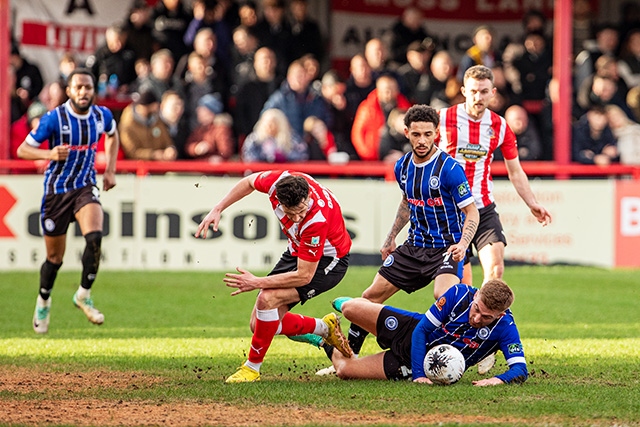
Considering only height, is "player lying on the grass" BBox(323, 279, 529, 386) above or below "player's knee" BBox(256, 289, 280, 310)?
A: below

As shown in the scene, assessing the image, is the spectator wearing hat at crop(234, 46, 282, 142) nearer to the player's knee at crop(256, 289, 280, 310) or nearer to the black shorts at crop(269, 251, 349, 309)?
the black shorts at crop(269, 251, 349, 309)

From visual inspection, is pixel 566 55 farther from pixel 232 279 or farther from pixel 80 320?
pixel 232 279

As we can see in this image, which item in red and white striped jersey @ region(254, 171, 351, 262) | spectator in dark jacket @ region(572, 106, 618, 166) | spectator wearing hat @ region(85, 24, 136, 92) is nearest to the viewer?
red and white striped jersey @ region(254, 171, 351, 262)

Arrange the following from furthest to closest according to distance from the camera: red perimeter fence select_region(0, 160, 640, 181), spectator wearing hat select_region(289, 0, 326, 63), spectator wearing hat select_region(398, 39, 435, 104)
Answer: spectator wearing hat select_region(289, 0, 326, 63)
spectator wearing hat select_region(398, 39, 435, 104)
red perimeter fence select_region(0, 160, 640, 181)

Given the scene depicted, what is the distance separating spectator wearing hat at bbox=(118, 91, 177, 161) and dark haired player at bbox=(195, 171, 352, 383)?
24.2 feet

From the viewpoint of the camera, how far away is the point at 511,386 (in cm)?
734

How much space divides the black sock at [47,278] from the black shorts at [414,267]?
3708 millimetres

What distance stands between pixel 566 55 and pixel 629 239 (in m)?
3.13

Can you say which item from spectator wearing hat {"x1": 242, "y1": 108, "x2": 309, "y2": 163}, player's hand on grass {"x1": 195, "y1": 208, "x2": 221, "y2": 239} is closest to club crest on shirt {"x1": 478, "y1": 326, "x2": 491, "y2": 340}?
player's hand on grass {"x1": 195, "y1": 208, "x2": 221, "y2": 239}

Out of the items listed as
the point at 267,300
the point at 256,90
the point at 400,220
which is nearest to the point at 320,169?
the point at 256,90

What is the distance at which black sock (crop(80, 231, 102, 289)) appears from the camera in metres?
10.5

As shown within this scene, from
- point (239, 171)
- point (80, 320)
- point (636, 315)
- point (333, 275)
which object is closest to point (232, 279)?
point (333, 275)

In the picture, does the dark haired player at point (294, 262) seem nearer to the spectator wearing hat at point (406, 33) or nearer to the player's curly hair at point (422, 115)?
the player's curly hair at point (422, 115)

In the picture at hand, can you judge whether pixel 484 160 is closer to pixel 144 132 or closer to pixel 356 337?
pixel 356 337
